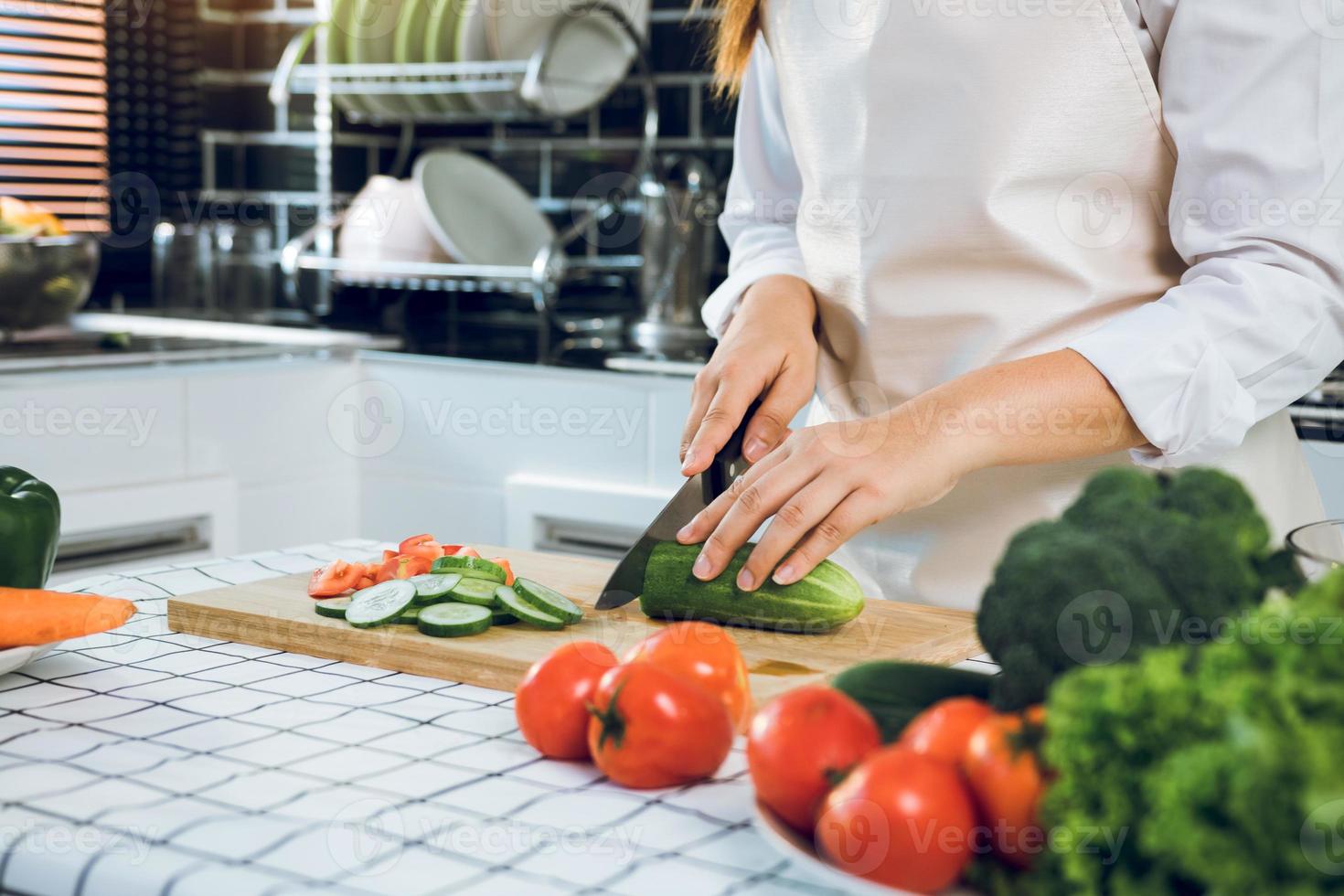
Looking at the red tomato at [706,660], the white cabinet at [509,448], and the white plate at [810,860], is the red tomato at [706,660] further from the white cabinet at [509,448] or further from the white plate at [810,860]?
the white cabinet at [509,448]

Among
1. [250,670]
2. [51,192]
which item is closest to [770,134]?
[250,670]

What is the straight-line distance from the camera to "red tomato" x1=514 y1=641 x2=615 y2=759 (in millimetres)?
743

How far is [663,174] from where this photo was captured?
102 inches

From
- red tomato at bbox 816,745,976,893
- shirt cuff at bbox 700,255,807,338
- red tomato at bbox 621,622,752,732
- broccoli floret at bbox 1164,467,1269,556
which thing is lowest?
red tomato at bbox 621,622,752,732

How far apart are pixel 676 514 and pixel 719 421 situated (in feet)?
0.26

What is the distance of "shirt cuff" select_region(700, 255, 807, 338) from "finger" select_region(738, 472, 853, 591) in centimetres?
39

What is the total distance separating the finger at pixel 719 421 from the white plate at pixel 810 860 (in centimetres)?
53

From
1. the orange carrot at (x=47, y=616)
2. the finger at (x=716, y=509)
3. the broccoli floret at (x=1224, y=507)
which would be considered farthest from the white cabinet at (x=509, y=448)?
the broccoli floret at (x=1224, y=507)

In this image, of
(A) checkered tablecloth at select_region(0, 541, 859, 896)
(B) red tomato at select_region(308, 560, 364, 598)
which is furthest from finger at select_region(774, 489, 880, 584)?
(B) red tomato at select_region(308, 560, 364, 598)

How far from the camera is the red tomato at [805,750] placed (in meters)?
0.57

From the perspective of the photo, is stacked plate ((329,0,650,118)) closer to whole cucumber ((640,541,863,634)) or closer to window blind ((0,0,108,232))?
window blind ((0,0,108,232))

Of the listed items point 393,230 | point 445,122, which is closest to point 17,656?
point 393,230

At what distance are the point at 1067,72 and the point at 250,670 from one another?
2.45 ft

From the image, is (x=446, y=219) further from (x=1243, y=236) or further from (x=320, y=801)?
(x=320, y=801)
